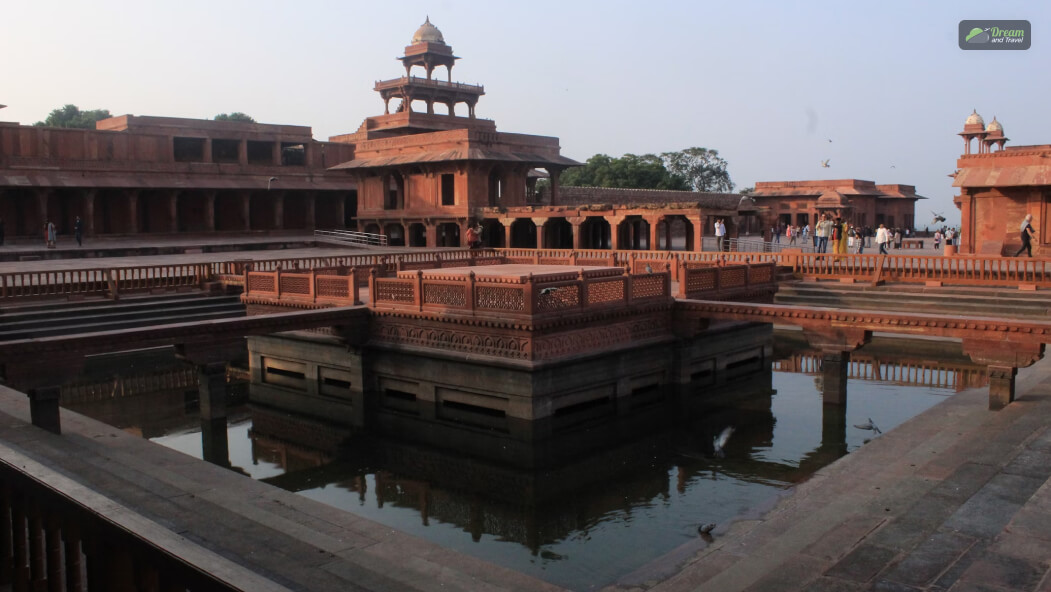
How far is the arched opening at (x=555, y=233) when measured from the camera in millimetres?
37781

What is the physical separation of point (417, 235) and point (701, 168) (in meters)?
47.4

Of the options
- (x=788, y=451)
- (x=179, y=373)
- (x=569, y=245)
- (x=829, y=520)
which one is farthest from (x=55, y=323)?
(x=569, y=245)

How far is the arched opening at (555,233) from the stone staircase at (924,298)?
1424 centimetres

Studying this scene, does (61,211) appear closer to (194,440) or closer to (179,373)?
(179,373)

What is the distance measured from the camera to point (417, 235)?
132ft

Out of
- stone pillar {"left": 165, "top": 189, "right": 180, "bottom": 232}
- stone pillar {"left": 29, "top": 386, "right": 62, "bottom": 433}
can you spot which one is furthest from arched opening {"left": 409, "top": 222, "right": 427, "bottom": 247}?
stone pillar {"left": 29, "top": 386, "right": 62, "bottom": 433}

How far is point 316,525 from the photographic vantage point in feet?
25.3

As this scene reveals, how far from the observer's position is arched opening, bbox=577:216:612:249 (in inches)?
1447

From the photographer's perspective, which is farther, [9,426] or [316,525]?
[9,426]

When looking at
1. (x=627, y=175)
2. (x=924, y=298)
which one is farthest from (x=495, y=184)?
(x=627, y=175)

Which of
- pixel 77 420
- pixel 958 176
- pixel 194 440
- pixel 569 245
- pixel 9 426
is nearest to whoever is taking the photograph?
pixel 9 426

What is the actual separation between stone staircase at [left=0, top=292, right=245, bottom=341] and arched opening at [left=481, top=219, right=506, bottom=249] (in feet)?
51.2

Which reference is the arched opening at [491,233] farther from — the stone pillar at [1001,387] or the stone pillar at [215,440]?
the stone pillar at [1001,387]

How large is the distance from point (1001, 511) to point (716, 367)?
35.1ft
